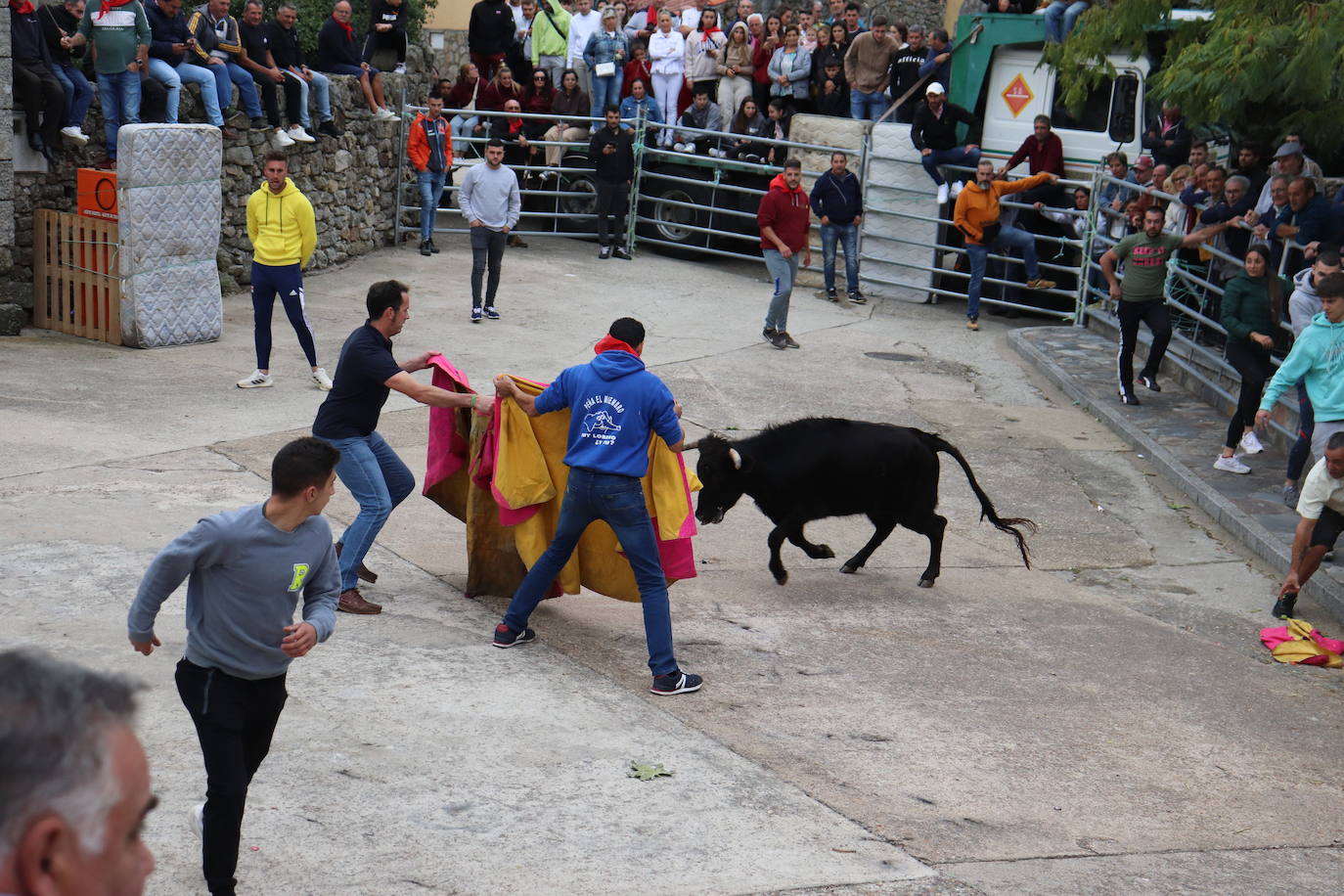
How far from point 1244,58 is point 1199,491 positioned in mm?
3040

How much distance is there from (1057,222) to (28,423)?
11481 millimetres

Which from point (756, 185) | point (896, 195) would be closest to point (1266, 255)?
point (896, 195)

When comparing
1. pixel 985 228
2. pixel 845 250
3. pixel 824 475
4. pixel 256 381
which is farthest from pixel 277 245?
pixel 985 228

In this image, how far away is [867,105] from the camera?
60.1 ft

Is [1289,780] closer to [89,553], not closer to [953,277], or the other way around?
[89,553]

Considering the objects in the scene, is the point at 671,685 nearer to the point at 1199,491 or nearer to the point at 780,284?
the point at 1199,491

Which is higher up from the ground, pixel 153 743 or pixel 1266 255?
pixel 1266 255

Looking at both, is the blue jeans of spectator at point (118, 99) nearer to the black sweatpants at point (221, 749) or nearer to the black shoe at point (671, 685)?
the black shoe at point (671, 685)

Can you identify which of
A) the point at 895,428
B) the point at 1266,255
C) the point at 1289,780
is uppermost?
the point at 1266,255

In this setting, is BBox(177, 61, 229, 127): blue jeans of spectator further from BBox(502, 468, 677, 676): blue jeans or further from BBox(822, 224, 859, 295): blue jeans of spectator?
BBox(502, 468, 677, 676): blue jeans

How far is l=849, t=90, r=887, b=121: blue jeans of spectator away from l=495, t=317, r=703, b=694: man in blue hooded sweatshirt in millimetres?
12714

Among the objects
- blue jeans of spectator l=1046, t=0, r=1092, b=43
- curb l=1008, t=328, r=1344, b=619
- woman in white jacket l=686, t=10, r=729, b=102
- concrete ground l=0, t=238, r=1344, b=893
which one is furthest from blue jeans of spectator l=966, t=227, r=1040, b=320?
concrete ground l=0, t=238, r=1344, b=893

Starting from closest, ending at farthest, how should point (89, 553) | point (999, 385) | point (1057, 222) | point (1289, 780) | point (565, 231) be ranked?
point (1289, 780) → point (89, 553) → point (999, 385) → point (1057, 222) → point (565, 231)

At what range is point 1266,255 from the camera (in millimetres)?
10820
